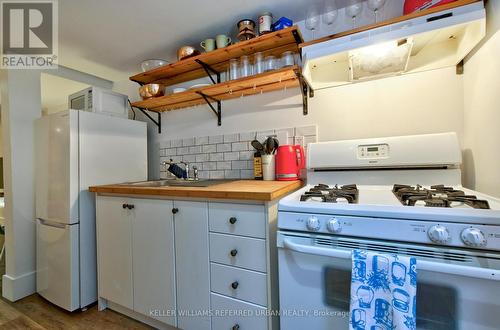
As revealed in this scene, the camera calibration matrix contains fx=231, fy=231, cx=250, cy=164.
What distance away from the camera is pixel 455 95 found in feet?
4.13

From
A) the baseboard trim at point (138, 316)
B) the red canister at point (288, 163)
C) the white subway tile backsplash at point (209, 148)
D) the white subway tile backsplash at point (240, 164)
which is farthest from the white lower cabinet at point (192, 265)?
the white subway tile backsplash at point (209, 148)

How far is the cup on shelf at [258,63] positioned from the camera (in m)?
1.57

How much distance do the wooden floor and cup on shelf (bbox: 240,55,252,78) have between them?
1806 millimetres

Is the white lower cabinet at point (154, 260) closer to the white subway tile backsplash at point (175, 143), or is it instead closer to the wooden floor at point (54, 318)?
the wooden floor at point (54, 318)

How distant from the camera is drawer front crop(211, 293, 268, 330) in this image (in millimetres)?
1093

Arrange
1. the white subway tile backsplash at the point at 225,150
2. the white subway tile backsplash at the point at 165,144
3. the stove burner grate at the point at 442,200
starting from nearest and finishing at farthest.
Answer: the stove burner grate at the point at 442,200, the white subway tile backsplash at the point at 225,150, the white subway tile backsplash at the point at 165,144

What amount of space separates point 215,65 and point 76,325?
2062 millimetres

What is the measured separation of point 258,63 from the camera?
158 cm

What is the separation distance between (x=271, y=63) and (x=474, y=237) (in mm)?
1336

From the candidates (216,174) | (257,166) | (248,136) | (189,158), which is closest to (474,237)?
(257,166)

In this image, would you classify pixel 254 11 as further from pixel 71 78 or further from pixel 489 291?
pixel 71 78

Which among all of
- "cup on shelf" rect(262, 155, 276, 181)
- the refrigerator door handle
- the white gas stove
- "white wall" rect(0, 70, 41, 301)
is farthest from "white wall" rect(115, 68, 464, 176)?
"white wall" rect(0, 70, 41, 301)

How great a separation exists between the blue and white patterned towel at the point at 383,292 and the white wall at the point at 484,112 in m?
0.61

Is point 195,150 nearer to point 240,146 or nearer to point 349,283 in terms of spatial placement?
point 240,146
